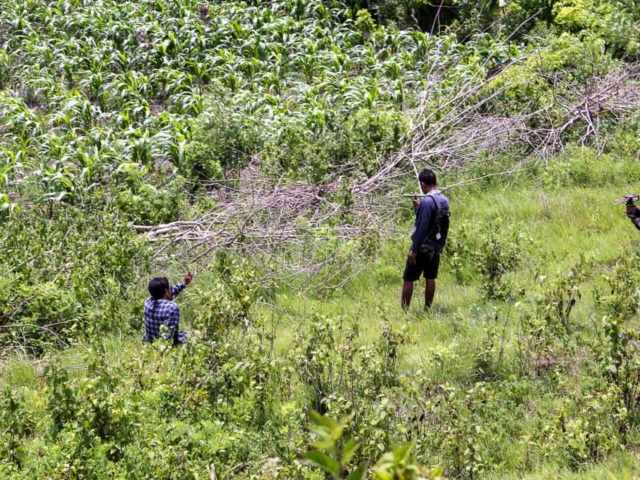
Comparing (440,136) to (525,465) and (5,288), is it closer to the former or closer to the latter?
(5,288)

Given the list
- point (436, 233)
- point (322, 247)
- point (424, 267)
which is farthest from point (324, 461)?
point (322, 247)

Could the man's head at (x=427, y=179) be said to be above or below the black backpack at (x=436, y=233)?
above

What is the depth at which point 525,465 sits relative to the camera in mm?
5719

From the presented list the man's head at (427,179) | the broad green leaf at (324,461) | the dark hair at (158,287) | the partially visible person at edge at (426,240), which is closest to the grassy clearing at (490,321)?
the partially visible person at edge at (426,240)

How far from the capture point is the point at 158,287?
25.3ft

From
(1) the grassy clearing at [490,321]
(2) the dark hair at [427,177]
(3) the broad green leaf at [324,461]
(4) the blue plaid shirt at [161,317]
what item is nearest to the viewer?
(3) the broad green leaf at [324,461]

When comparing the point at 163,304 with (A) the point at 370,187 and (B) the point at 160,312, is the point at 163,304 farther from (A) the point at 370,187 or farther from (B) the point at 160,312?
(A) the point at 370,187

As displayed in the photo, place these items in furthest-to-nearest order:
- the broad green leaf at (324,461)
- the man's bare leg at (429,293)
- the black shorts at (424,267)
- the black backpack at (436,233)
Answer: the man's bare leg at (429,293)
the black shorts at (424,267)
the black backpack at (436,233)
the broad green leaf at (324,461)

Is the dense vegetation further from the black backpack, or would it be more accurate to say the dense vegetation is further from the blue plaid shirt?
the black backpack

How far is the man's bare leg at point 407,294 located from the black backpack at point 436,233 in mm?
450

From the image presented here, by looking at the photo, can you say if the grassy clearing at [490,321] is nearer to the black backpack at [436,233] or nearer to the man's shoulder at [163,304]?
the man's shoulder at [163,304]

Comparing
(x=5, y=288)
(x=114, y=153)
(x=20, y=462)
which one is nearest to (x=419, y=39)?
(x=114, y=153)

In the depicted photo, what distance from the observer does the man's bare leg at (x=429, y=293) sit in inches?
341

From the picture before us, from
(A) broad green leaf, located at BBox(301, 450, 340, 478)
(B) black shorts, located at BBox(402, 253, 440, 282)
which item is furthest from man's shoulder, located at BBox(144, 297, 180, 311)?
(A) broad green leaf, located at BBox(301, 450, 340, 478)
